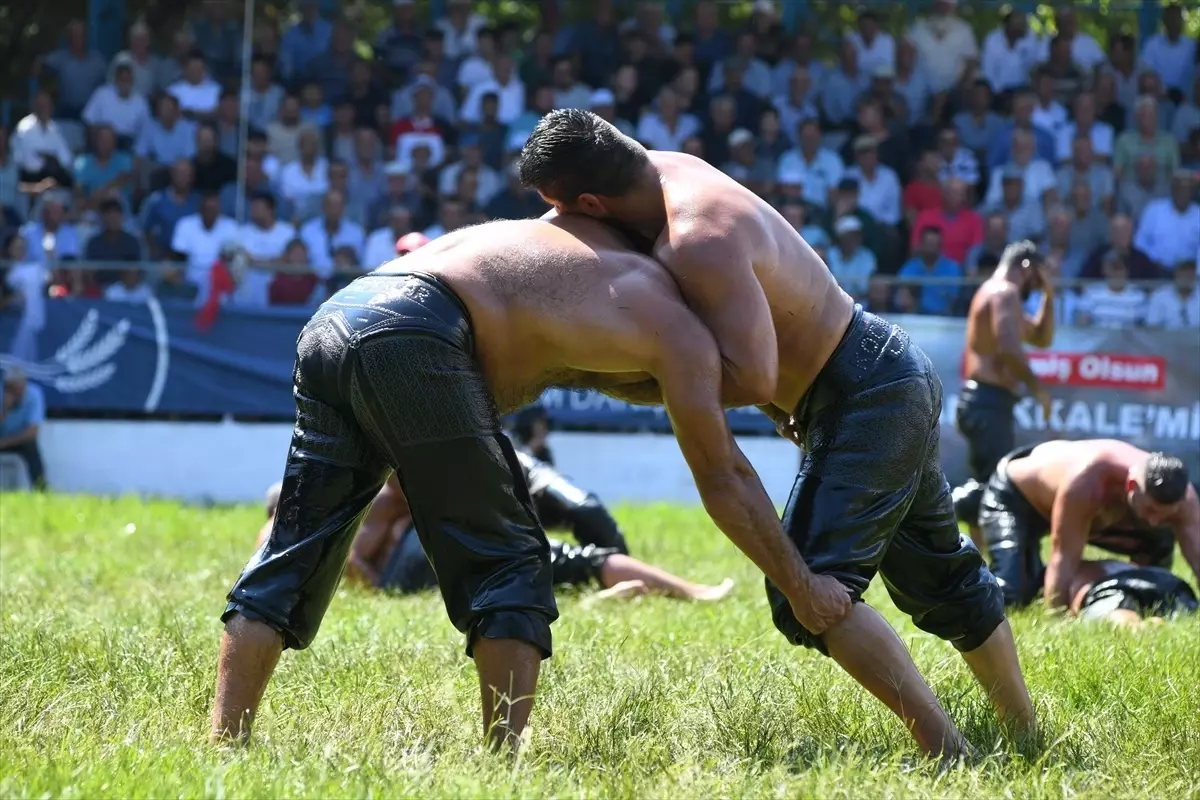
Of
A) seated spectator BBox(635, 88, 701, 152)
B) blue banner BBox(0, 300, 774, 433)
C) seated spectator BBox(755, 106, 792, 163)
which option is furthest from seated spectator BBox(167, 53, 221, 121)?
seated spectator BBox(755, 106, 792, 163)

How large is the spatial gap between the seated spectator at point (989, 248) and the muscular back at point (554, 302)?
877cm

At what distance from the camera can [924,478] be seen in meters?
3.93

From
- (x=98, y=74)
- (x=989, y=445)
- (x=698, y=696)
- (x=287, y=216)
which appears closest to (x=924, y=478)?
(x=698, y=696)

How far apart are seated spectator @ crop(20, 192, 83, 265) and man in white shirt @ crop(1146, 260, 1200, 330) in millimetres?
8517

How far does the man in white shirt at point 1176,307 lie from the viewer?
10414 mm

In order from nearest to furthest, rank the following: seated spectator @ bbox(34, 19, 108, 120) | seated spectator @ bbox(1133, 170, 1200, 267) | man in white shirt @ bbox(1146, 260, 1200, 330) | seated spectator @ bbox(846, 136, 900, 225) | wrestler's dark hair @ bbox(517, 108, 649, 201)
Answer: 1. wrestler's dark hair @ bbox(517, 108, 649, 201)
2. man in white shirt @ bbox(1146, 260, 1200, 330)
3. seated spectator @ bbox(1133, 170, 1200, 267)
4. seated spectator @ bbox(846, 136, 900, 225)
5. seated spectator @ bbox(34, 19, 108, 120)

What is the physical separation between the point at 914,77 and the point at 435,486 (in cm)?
1107

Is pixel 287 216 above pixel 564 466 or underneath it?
above

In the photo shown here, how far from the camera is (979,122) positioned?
1324 cm

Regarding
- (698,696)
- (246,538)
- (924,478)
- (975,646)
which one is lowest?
(246,538)

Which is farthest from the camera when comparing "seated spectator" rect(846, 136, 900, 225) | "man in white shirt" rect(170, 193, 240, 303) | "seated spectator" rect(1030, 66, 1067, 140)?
"seated spectator" rect(1030, 66, 1067, 140)

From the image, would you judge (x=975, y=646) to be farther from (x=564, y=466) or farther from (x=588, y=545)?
(x=564, y=466)

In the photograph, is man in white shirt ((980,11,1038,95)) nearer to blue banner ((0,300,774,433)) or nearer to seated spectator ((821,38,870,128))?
seated spectator ((821,38,870,128))

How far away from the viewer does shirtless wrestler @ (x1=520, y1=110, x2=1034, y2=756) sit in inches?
139
